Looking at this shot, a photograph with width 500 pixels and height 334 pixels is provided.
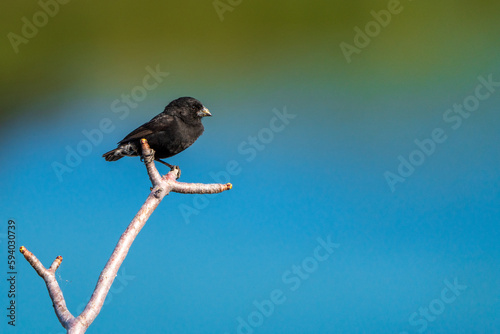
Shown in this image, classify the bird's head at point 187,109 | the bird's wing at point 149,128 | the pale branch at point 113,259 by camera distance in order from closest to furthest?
the pale branch at point 113,259 → the bird's wing at point 149,128 → the bird's head at point 187,109

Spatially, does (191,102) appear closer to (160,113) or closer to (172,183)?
(160,113)

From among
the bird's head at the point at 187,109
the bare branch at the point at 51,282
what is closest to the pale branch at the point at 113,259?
the bare branch at the point at 51,282

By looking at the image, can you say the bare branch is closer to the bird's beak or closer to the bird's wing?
the bird's wing

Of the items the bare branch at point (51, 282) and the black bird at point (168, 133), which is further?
the black bird at point (168, 133)

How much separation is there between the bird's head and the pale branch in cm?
78

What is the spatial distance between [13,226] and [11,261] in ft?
0.63

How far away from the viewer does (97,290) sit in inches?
74.7

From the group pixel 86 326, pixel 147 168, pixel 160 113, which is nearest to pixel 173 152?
pixel 160 113

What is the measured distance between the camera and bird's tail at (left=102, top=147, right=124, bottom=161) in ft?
9.46

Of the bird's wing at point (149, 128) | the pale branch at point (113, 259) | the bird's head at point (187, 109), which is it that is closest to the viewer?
the pale branch at point (113, 259)

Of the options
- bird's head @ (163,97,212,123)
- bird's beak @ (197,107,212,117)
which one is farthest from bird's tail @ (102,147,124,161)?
bird's beak @ (197,107,212,117)

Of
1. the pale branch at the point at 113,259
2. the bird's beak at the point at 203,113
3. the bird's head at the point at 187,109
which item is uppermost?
the bird's head at the point at 187,109

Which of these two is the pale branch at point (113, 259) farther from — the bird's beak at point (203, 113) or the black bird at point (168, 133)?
the bird's beak at point (203, 113)

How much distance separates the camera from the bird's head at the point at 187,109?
121 inches
